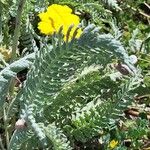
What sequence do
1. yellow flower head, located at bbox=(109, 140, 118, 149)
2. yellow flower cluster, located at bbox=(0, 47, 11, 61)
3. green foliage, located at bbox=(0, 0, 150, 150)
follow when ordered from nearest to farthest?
green foliage, located at bbox=(0, 0, 150, 150) → yellow flower head, located at bbox=(109, 140, 118, 149) → yellow flower cluster, located at bbox=(0, 47, 11, 61)

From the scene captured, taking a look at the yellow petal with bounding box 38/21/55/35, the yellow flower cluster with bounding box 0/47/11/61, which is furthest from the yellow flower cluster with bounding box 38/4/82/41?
the yellow flower cluster with bounding box 0/47/11/61

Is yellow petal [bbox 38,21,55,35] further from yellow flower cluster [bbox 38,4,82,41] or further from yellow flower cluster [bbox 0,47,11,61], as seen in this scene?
yellow flower cluster [bbox 0,47,11,61]

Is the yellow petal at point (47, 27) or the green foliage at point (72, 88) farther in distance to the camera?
the yellow petal at point (47, 27)

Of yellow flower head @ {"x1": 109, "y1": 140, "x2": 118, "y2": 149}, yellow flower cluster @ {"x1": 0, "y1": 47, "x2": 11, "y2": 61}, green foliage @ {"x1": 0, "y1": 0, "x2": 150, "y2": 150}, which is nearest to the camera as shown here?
green foliage @ {"x1": 0, "y1": 0, "x2": 150, "y2": 150}

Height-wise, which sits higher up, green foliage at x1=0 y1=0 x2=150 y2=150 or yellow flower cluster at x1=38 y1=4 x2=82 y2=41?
yellow flower cluster at x1=38 y1=4 x2=82 y2=41

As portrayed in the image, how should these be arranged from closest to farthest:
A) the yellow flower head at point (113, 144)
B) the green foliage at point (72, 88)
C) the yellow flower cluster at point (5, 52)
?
the green foliage at point (72, 88), the yellow flower head at point (113, 144), the yellow flower cluster at point (5, 52)

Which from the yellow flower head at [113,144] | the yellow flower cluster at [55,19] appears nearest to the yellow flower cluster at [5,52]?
the yellow flower cluster at [55,19]

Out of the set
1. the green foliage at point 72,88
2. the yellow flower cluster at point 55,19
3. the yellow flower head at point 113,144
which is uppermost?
the yellow flower cluster at point 55,19

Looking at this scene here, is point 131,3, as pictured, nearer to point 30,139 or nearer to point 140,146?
point 140,146

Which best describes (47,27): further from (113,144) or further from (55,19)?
(113,144)

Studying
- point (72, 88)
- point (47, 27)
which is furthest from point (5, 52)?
point (72, 88)

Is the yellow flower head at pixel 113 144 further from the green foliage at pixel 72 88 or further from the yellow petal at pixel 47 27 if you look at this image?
the yellow petal at pixel 47 27
